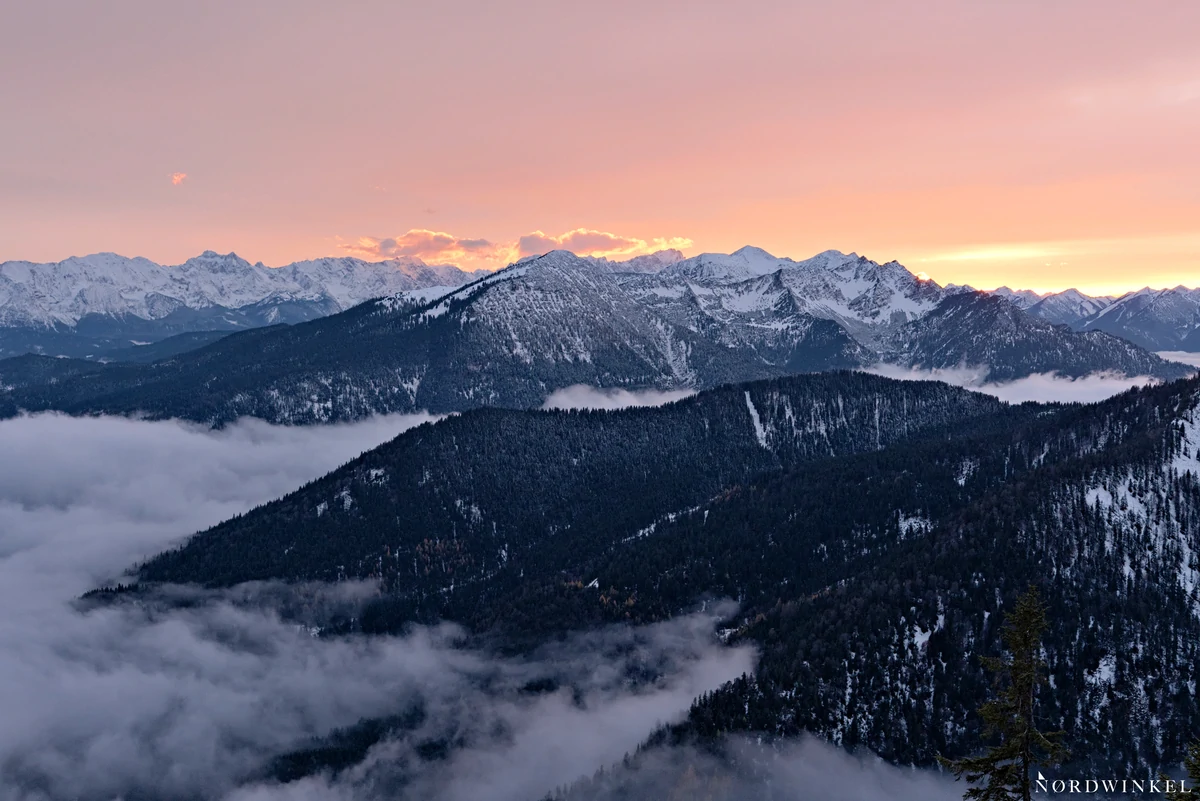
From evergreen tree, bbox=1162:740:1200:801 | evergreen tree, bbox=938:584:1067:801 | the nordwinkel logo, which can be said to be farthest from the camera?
the nordwinkel logo

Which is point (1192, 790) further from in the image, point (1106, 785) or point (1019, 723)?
point (1106, 785)

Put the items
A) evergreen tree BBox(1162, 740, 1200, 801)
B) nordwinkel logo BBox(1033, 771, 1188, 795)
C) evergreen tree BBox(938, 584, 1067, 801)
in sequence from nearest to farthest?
evergreen tree BBox(1162, 740, 1200, 801)
evergreen tree BBox(938, 584, 1067, 801)
nordwinkel logo BBox(1033, 771, 1188, 795)

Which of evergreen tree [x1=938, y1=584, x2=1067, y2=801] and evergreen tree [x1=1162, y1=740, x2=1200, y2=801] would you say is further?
evergreen tree [x1=938, y1=584, x2=1067, y2=801]

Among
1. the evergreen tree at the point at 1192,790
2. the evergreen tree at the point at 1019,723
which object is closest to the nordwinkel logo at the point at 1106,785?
the evergreen tree at the point at 1192,790

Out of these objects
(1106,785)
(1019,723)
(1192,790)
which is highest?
(1019,723)

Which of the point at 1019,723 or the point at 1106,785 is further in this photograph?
the point at 1106,785

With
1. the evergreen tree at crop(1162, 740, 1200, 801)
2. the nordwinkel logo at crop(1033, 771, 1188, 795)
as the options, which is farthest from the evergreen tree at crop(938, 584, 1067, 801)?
the nordwinkel logo at crop(1033, 771, 1188, 795)

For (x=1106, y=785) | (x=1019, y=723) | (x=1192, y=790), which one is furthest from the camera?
(x=1106, y=785)

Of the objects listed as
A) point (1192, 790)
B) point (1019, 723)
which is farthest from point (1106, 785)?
point (1019, 723)

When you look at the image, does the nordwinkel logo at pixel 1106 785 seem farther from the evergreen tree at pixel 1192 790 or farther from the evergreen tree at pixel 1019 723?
the evergreen tree at pixel 1019 723

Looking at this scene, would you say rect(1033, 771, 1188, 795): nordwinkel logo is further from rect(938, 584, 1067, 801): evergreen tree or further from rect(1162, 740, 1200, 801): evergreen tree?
rect(938, 584, 1067, 801): evergreen tree

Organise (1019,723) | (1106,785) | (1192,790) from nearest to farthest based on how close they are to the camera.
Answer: (1192,790) < (1019,723) < (1106,785)

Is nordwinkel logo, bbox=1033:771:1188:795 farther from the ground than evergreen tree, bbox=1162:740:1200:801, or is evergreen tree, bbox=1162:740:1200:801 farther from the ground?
evergreen tree, bbox=1162:740:1200:801

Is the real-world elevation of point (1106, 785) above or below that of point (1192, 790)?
below
